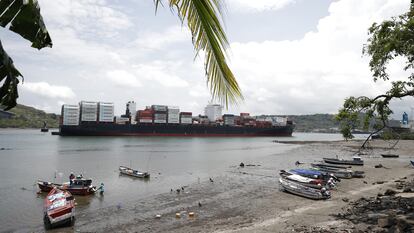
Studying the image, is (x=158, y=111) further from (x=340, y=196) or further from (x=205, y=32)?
(x=205, y=32)

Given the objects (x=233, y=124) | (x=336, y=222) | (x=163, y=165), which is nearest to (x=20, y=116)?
(x=233, y=124)

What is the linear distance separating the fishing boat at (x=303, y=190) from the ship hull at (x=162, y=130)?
2850 inches

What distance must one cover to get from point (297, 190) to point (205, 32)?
17.2m

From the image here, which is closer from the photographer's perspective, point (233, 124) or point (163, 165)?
point (163, 165)

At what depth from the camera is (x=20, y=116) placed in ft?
514

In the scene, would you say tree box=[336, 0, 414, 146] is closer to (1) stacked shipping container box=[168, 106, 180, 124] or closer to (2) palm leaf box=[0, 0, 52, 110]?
(2) palm leaf box=[0, 0, 52, 110]

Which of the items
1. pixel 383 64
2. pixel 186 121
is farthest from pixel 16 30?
pixel 186 121

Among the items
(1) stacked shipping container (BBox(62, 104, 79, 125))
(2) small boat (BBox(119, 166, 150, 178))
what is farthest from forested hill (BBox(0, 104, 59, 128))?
(2) small boat (BBox(119, 166, 150, 178))

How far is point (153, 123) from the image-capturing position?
90.2 m

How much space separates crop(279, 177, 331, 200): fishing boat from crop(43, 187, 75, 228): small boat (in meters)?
11.6

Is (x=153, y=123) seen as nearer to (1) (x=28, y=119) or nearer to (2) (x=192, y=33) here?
(2) (x=192, y=33)

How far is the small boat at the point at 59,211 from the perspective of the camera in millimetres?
12859

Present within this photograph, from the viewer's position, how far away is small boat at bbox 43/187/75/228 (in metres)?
12.9

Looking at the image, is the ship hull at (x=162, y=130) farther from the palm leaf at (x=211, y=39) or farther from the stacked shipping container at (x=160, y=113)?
the palm leaf at (x=211, y=39)
